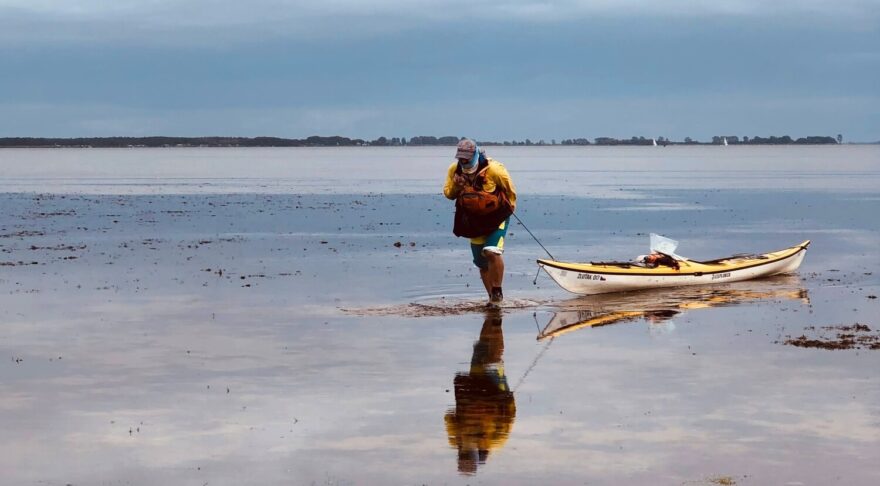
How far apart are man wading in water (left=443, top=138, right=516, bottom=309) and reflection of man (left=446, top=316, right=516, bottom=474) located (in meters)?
4.11

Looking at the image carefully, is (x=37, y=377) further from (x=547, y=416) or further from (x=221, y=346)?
(x=547, y=416)

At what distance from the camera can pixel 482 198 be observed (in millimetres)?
20391

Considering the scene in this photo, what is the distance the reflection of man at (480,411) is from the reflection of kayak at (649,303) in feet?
8.43

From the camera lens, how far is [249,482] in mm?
10188

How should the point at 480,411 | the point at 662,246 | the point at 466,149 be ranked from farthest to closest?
the point at 662,246 → the point at 466,149 → the point at 480,411

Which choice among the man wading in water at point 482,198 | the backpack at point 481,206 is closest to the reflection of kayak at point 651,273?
the man wading in water at point 482,198

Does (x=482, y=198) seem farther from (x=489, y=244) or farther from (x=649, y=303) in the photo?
(x=649, y=303)

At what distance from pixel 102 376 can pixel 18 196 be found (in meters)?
59.5

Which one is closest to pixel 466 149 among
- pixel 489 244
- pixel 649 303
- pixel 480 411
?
pixel 489 244

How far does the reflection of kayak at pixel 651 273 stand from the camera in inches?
883

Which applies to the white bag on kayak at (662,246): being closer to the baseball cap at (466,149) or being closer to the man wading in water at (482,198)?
the man wading in water at (482,198)

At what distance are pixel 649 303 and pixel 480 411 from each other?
9.61 metres

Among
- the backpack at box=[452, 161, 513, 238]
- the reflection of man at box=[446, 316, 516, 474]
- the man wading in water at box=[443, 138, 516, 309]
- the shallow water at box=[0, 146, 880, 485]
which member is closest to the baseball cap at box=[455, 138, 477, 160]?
the man wading in water at box=[443, 138, 516, 309]

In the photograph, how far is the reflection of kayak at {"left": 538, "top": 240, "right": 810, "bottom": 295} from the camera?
22.4 meters
